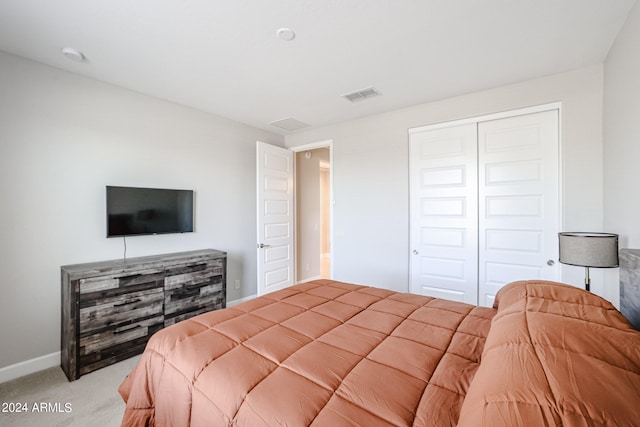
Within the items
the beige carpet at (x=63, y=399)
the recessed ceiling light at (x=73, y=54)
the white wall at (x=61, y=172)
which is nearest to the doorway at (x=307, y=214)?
the white wall at (x=61, y=172)

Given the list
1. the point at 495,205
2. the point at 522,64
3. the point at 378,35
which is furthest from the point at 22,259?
the point at 522,64

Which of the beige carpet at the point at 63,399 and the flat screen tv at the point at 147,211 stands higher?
the flat screen tv at the point at 147,211

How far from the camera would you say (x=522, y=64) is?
2.35 meters

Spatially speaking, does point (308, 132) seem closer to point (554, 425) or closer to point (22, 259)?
point (22, 259)

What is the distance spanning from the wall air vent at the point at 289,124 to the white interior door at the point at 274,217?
347 millimetres

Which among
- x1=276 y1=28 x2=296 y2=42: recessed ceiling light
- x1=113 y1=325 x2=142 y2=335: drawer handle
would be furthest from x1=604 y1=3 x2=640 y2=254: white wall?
x1=113 y1=325 x2=142 y2=335: drawer handle

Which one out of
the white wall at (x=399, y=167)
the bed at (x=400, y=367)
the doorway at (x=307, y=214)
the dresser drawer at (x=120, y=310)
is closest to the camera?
the bed at (x=400, y=367)

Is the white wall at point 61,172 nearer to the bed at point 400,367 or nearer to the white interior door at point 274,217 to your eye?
the white interior door at point 274,217

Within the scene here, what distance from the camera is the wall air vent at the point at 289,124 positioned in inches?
149

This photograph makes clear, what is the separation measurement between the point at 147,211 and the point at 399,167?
3.00m

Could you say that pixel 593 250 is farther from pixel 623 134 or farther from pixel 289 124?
pixel 289 124

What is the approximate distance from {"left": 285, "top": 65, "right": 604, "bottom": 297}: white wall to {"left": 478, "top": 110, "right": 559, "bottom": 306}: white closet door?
0.12 meters

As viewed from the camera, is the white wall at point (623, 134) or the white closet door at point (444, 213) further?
the white closet door at point (444, 213)

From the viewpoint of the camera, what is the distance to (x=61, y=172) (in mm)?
2416
